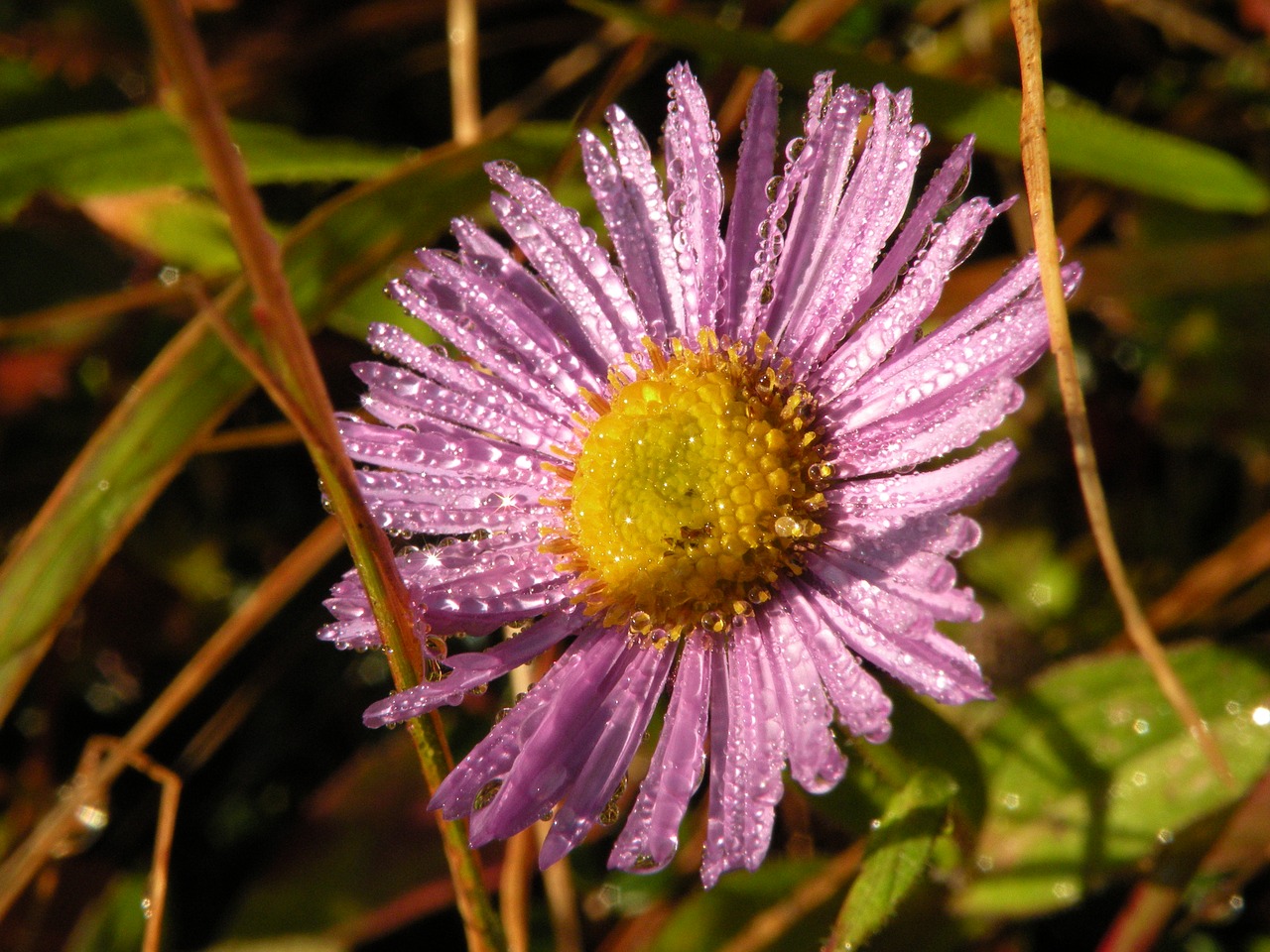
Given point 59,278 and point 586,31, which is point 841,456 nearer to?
point 586,31

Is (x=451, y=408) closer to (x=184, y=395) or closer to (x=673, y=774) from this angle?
(x=184, y=395)

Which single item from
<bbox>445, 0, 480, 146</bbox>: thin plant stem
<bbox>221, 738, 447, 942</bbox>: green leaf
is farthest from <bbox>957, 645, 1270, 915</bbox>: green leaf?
<bbox>445, 0, 480, 146</bbox>: thin plant stem

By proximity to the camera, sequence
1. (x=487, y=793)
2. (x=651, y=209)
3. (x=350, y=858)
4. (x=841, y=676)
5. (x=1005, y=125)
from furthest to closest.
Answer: (x=350, y=858), (x=1005, y=125), (x=651, y=209), (x=487, y=793), (x=841, y=676)

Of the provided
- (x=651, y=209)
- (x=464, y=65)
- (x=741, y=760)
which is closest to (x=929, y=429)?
(x=741, y=760)

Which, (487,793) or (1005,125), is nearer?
(487,793)

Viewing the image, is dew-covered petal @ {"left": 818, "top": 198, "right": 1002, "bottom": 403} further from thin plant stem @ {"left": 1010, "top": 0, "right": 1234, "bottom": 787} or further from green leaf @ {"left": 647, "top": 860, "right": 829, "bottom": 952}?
green leaf @ {"left": 647, "top": 860, "right": 829, "bottom": 952}

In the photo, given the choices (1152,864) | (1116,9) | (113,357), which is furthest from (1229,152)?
(113,357)
